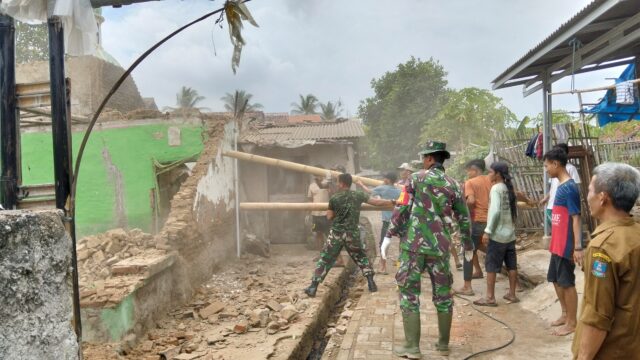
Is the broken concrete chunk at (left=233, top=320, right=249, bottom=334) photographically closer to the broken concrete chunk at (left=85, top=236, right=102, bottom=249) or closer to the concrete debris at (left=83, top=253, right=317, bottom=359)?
the concrete debris at (left=83, top=253, right=317, bottom=359)

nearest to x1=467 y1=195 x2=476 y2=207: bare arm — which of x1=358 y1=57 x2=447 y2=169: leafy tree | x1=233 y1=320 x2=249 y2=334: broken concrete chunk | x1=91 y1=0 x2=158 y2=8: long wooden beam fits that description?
x1=233 y1=320 x2=249 y2=334: broken concrete chunk

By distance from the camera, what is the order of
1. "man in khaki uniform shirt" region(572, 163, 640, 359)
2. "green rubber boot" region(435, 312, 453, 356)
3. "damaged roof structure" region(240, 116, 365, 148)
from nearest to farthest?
"man in khaki uniform shirt" region(572, 163, 640, 359) < "green rubber boot" region(435, 312, 453, 356) < "damaged roof structure" region(240, 116, 365, 148)

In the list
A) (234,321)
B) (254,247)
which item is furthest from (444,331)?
(254,247)

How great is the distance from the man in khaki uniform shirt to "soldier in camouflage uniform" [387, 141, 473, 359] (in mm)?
2029

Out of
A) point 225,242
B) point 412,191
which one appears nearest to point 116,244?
point 225,242

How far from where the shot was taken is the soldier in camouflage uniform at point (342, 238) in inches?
263

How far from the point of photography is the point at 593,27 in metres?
5.58

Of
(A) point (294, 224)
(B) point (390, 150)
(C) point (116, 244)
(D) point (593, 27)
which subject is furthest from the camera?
(B) point (390, 150)

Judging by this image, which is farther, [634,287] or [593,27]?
[593,27]

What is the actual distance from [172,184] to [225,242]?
1780 millimetres

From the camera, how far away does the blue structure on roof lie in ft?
21.2

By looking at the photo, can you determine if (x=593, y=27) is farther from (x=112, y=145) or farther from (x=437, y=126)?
(x=437, y=126)

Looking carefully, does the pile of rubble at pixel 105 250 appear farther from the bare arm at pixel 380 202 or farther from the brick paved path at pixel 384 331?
the bare arm at pixel 380 202

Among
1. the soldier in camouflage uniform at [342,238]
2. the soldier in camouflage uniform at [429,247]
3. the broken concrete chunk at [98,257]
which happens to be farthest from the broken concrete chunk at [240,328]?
the broken concrete chunk at [98,257]
